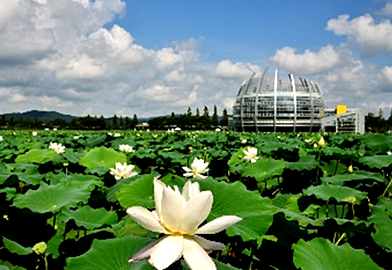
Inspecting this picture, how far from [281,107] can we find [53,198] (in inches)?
1862

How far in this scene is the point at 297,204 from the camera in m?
2.07

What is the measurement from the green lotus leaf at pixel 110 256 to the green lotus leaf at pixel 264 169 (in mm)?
1820

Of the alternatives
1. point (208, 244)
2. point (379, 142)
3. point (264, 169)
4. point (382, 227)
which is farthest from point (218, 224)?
point (379, 142)

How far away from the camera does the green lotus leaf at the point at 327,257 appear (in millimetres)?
1119

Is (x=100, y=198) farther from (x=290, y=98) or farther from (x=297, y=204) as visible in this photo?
(x=290, y=98)

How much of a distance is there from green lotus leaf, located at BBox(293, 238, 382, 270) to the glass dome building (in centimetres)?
4764

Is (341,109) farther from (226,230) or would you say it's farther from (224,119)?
(226,230)

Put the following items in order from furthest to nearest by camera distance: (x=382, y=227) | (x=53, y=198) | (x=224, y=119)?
(x=224, y=119) < (x=53, y=198) < (x=382, y=227)

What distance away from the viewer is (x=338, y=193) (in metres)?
1.83

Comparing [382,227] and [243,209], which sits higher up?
[243,209]

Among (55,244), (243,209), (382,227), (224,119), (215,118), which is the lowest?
(224,119)

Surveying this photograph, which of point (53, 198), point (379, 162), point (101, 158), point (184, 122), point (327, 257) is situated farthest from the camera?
point (184, 122)

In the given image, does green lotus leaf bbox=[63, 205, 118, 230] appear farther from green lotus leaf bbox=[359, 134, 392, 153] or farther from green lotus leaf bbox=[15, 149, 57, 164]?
green lotus leaf bbox=[359, 134, 392, 153]

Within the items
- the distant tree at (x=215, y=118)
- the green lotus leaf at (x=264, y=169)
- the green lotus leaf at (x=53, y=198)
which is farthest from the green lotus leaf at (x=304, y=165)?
the distant tree at (x=215, y=118)
